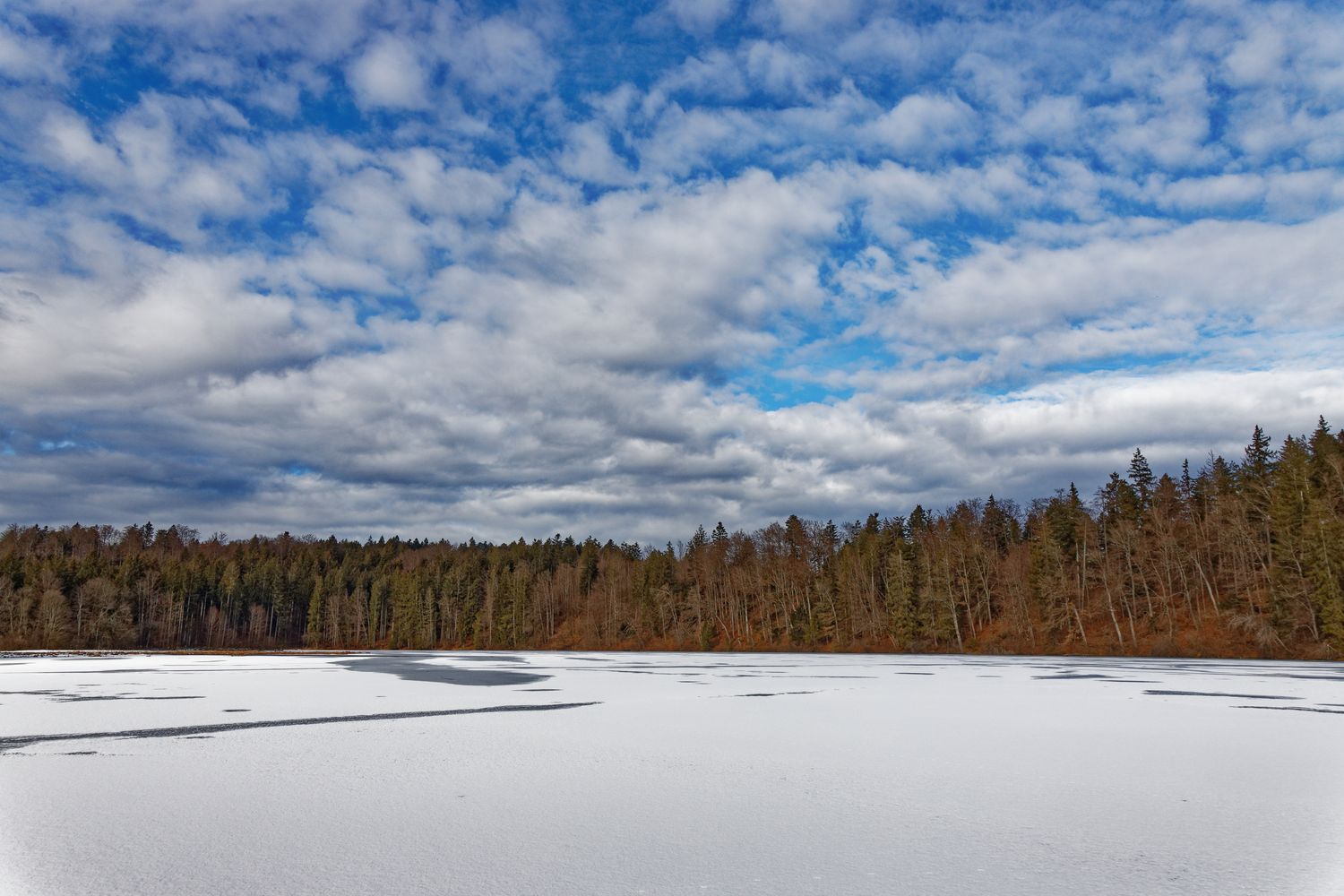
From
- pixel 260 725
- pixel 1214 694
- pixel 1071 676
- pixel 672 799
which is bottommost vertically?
pixel 1071 676

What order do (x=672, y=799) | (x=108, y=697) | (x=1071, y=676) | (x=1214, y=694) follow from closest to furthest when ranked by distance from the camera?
(x=672, y=799), (x=108, y=697), (x=1214, y=694), (x=1071, y=676)

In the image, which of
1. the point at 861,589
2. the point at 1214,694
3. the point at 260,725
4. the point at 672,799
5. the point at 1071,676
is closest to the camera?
the point at 672,799

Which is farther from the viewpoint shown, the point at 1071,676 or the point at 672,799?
the point at 1071,676

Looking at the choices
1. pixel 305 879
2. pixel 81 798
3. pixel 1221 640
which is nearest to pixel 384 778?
pixel 81 798

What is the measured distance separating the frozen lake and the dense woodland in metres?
61.2

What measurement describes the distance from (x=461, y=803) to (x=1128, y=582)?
9331cm

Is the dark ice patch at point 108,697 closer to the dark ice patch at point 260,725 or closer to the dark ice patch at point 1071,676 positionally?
the dark ice patch at point 260,725

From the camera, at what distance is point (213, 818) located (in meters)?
9.45

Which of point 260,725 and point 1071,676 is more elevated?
point 260,725

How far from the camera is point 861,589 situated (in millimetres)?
104500

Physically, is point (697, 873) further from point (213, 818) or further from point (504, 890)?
point (213, 818)

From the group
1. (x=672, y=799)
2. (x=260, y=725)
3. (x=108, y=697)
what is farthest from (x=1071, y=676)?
(x=108, y=697)

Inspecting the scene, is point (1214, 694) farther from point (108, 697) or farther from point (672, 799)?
point (108, 697)

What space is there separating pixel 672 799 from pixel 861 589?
98051mm
